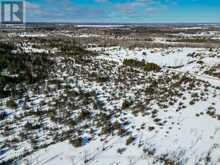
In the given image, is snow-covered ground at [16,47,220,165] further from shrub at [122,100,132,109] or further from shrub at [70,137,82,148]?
shrub at [122,100,132,109]

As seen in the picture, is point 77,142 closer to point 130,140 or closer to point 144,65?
point 130,140

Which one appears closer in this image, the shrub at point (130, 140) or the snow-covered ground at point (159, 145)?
the snow-covered ground at point (159, 145)

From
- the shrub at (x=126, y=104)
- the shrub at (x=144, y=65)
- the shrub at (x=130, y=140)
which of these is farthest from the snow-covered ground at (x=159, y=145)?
the shrub at (x=144, y=65)

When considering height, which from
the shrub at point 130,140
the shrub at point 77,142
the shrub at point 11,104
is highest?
the shrub at point 11,104

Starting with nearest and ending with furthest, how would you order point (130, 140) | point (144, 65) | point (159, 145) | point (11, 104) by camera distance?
1. point (159, 145)
2. point (130, 140)
3. point (11, 104)
4. point (144, 65)

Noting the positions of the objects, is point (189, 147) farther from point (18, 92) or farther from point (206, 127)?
point (18, 92)

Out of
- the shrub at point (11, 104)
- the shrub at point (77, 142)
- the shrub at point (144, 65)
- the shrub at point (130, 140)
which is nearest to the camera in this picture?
the shrub at point (77, 142)

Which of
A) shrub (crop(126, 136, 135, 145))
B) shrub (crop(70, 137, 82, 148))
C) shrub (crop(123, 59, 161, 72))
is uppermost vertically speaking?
shrub (crop(123, 59, 161, 72))

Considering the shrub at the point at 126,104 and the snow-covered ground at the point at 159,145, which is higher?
the shrub at the point at 126,104

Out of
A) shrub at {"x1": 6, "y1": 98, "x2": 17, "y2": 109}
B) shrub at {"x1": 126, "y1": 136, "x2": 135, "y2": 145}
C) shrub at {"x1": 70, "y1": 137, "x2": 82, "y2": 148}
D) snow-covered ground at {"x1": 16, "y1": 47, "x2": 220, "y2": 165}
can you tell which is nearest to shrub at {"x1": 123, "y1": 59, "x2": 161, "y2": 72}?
snow-covered ground at {"x1": 16, "y1": 47, "x2": 220, "y2": 165}

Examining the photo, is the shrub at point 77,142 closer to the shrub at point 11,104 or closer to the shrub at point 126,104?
the shrub at point 126,104

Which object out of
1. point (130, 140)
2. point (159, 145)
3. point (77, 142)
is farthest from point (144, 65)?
point (77, 142)

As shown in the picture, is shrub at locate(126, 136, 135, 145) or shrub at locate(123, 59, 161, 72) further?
shrub at locate(123, 59, 161, 72)
